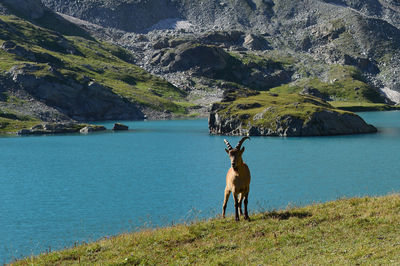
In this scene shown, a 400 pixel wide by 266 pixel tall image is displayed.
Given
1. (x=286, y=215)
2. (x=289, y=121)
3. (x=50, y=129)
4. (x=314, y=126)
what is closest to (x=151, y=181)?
(x=286, y=215)

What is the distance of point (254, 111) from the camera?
459 feet

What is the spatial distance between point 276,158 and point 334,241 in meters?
67.9

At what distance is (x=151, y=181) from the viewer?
63.7 meters

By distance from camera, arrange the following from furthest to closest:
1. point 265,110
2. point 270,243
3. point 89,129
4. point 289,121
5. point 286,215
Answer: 1. point 89,129
2. point 265,110
3. point 289,121
4. point 286,215
5. point 270,243

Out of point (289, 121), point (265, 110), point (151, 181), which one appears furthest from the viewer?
point (265, 110)

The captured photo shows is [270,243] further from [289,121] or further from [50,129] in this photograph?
[50,129]

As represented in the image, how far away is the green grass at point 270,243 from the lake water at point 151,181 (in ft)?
26.9

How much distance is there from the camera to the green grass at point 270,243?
16.9 meters

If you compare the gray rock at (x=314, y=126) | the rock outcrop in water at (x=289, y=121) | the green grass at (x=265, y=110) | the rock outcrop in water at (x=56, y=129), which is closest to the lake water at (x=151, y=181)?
the gray rock at (x=314, y=126)

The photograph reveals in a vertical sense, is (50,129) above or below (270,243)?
above

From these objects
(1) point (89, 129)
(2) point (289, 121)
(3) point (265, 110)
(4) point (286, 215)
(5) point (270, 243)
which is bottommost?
(5) point (270, 243)

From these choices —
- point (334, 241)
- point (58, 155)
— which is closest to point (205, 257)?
point (334, 241)

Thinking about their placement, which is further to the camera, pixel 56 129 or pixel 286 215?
pixel 56 129

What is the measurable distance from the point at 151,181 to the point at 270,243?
45895 millimetres
